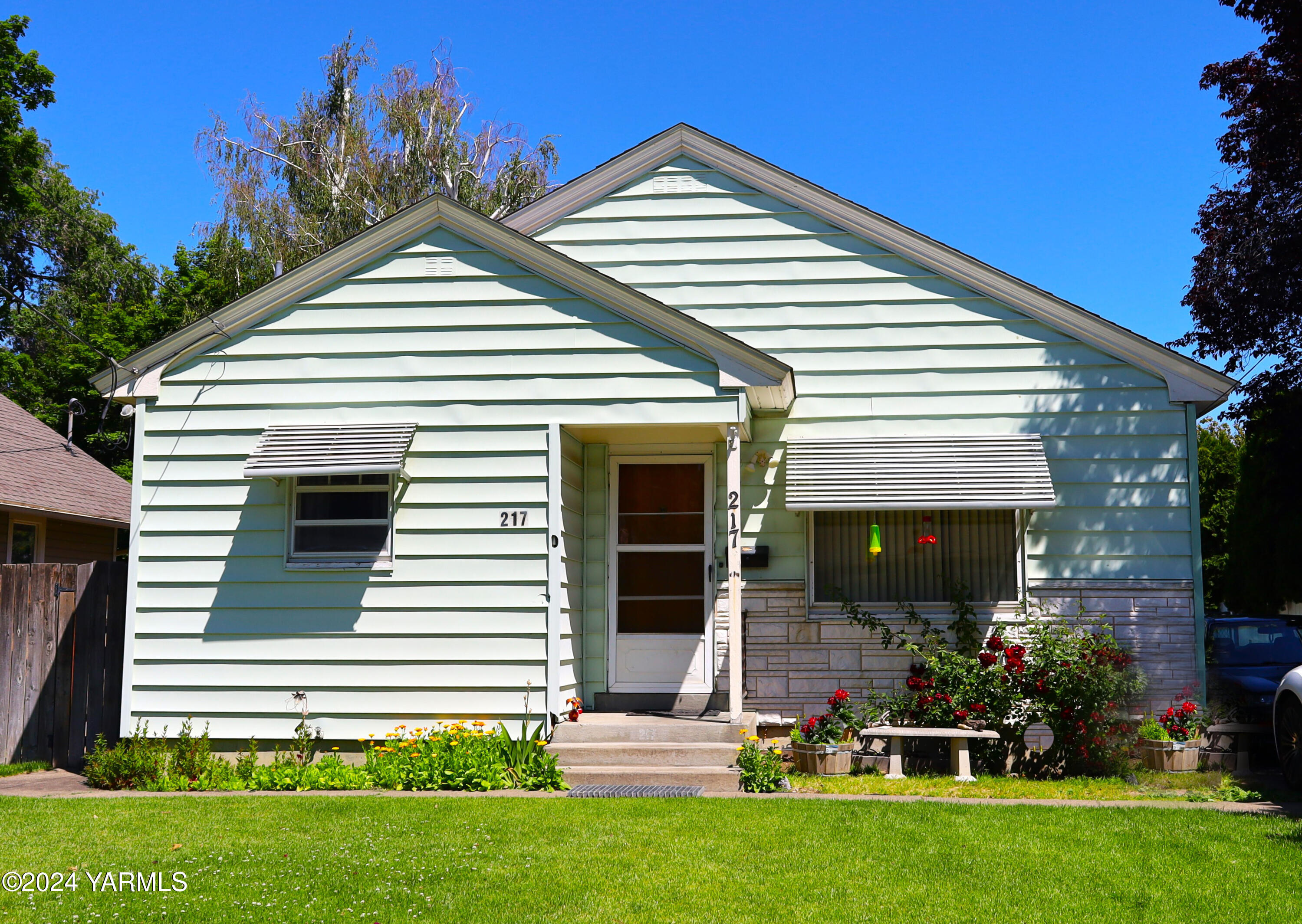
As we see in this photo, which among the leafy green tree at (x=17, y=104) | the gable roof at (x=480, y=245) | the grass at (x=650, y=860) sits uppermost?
the leafy green tree at (x=17, y=104)

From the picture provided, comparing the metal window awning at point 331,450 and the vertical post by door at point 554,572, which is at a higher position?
the metal window awning at point 331,450

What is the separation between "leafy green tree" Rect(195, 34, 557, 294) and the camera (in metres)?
23.9

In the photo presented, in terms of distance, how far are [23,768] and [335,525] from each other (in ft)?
12.0

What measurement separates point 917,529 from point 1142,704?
2471 millimetres

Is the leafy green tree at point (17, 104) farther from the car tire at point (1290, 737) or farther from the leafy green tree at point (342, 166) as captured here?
the car tire at point (1290, 737)

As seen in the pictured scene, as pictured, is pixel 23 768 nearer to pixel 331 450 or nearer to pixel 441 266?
pixel 331 450

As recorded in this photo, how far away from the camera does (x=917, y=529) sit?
10.0 metres

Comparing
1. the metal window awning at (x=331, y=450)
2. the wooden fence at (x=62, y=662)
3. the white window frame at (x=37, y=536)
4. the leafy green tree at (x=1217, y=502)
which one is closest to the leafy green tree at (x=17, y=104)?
the white window frame at (x=37, y=536)

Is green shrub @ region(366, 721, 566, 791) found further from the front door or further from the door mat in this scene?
the front door

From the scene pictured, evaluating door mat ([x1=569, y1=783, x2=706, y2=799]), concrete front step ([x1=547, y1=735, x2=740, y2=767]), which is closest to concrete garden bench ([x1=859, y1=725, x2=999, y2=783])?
concrete front step ([x1=547, y1=735, x2=740, y2=767])

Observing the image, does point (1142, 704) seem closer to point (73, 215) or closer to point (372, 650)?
point (372, 650)

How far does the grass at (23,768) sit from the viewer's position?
9383 mm

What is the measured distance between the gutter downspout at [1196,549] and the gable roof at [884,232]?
26 centimetres

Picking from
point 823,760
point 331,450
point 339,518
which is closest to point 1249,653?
point 823,760
